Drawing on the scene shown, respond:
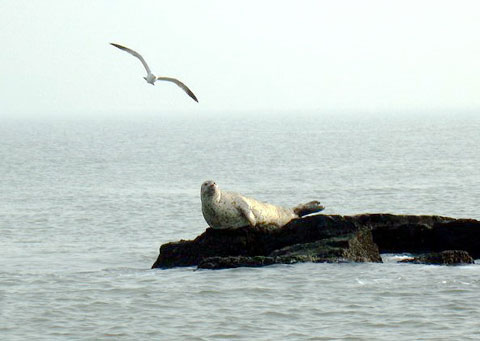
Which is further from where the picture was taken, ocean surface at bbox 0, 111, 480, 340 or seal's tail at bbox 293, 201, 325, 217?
seal's tail at bbox 293, 201, 325, 217

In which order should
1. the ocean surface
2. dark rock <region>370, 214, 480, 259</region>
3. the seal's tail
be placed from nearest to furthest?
the ocean surface < dark rock <region>370, 214, 480, 259</region> < the seal's tail

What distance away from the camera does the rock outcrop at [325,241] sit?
2023cm

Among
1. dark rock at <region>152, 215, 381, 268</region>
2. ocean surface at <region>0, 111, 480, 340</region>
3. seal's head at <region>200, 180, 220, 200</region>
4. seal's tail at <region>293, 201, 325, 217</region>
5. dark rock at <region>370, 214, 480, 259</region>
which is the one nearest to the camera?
ocean surface at <region>0, 111, 480, 340</region>

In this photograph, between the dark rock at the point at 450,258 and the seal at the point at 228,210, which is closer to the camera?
the dark rock at the point at 450,258

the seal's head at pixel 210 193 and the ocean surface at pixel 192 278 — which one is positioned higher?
the seal's head at pixel 210 193

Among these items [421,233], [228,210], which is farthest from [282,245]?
[421,233]

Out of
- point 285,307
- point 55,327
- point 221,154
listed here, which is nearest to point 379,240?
point 285,307

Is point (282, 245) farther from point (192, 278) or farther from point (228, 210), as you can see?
point (192, 278)

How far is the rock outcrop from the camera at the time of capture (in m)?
20.2

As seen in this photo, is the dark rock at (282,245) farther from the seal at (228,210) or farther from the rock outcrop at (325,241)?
the seal at (228,210)

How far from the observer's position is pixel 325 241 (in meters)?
20.2

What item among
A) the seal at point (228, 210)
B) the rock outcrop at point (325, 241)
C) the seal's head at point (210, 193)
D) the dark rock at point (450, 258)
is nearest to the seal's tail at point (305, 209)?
the seal at point (228, 210)

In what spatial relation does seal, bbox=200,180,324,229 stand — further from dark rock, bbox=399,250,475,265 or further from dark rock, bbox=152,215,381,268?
dark rock, bbox=399,250,475,265

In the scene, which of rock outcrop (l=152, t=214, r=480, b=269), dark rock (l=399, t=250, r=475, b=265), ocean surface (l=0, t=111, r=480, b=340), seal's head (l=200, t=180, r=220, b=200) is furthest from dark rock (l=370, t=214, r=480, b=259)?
seal's head (l=200, t=180, r=220, b=200)
